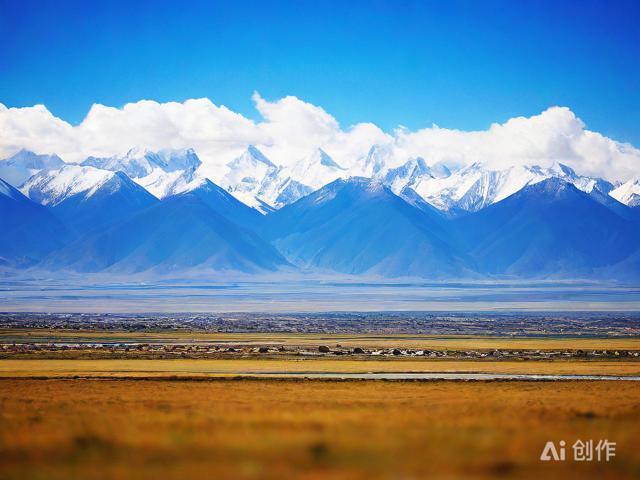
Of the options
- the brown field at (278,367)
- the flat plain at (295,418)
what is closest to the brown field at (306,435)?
the flat plain at (295,418)

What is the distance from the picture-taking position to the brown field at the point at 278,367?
58.0 meters

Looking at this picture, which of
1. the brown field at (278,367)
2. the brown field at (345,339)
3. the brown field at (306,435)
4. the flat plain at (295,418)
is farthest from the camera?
the brown field at (345,339)

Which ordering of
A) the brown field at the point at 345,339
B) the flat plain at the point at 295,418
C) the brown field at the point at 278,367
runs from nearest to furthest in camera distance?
the flat plain at the point at 295,418 < the brown field at the point at 278,367 < the brown field at the point at 345,339

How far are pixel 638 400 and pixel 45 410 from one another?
27426mm

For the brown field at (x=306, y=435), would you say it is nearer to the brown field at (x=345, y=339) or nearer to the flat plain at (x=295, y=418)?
the flat plain at (x=295, y=418)

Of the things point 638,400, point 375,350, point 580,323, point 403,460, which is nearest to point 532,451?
point 403,460

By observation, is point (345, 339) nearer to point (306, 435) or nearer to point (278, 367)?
point (278, 367)

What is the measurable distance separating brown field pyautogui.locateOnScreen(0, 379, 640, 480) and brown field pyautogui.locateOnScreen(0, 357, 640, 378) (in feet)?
58.2

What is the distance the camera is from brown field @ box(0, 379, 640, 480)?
1928 cm

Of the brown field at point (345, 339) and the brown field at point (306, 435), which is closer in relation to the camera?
the brown field at point (306, 435)

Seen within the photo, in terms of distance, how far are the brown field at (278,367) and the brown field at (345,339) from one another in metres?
18.5

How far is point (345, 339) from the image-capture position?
104 m

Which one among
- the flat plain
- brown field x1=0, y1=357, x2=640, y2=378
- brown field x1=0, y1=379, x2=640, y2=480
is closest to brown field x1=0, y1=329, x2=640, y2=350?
the flat plain

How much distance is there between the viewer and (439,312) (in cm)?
17338
